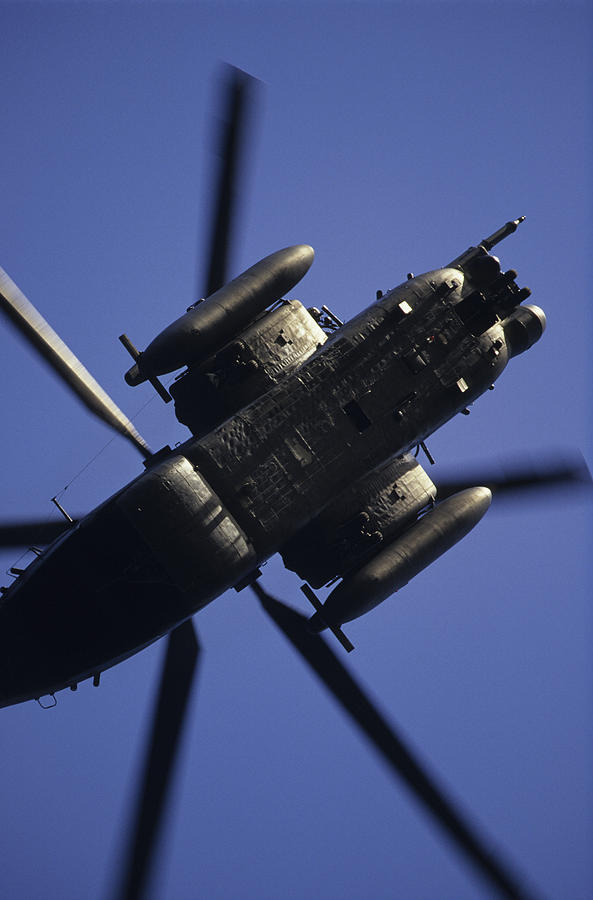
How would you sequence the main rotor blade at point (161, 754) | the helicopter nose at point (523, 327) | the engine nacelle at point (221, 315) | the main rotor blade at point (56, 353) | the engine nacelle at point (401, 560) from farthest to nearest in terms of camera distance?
the helicopter nose at point (523, 327) → the engine nacelle at point (401, 560) → the engine nacelle at point (221, 315) → the main rotor blade at point (56, 353) → the main rotor blade at point (161, 754)

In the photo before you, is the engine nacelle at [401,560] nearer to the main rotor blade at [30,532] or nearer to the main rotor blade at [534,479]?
the main rotor blade at [534,479]

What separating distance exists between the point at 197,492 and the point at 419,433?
5185mm

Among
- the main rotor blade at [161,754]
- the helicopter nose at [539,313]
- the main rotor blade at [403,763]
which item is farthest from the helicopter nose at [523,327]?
the main rotor blade at [161,754]

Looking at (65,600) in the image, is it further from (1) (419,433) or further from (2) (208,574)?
(1) (419,433)

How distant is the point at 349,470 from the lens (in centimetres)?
1756

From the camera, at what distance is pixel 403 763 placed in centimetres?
1620

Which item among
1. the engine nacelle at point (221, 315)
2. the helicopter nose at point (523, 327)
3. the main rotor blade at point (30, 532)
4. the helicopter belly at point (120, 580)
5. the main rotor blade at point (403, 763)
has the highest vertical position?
the engine nacelle at point (221, 315)

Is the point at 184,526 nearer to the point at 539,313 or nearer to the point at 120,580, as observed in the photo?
the point at 120,580

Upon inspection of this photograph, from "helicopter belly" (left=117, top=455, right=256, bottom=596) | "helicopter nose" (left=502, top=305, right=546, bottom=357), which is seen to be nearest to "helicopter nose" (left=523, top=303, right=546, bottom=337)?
"helicopter nose" (left=502, top=305, right=546, bottom=357)

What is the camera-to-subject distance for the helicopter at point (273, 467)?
16266mm

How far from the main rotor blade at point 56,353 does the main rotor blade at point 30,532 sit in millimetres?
2345

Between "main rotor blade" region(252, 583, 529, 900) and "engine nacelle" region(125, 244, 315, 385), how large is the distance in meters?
6.29

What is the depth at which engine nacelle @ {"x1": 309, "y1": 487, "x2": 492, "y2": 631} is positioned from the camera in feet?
56.9

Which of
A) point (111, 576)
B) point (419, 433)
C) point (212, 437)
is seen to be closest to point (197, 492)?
point (212, 437)
